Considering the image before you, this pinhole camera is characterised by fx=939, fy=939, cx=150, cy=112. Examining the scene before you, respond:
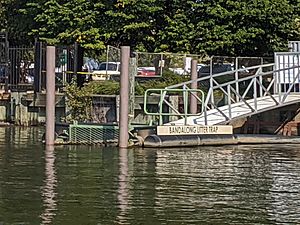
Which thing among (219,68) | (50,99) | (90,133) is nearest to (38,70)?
(219,68)

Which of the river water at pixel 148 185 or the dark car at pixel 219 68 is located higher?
the dark car at pixel 219 68

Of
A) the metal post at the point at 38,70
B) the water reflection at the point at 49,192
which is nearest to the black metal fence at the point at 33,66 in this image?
the metal post at the point at 38,70

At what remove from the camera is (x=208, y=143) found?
28781 mm

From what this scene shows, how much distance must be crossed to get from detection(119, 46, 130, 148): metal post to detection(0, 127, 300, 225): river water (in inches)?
19.3

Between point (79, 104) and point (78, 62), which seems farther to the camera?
point (78, 62)

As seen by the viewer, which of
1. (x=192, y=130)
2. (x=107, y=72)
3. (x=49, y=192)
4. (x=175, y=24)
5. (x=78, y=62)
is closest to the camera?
(x=49, y=192)

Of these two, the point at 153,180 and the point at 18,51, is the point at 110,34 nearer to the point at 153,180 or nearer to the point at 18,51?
the point at 18,51

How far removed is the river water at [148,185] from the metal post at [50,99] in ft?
1.80

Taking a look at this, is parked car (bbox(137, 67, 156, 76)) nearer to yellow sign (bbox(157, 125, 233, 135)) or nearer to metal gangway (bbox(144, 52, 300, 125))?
metal gangway (bbox(144, 52, 300, 125))

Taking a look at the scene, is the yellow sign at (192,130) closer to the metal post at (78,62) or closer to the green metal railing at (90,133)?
the green metal railing at (90,133)

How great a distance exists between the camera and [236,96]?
33906 mm

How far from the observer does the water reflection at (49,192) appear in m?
15.9

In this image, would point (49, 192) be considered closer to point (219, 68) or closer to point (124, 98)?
point (124, 98)

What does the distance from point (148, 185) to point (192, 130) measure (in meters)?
9.28
